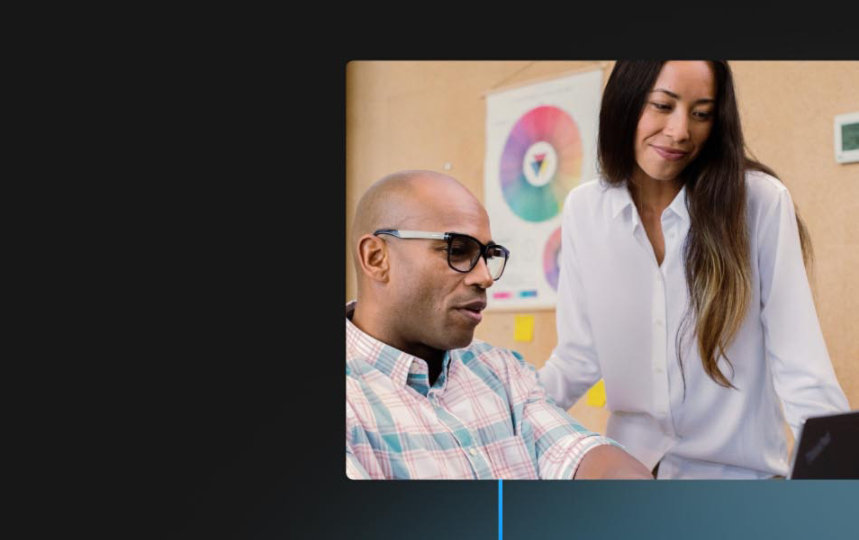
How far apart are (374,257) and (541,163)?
489 mm

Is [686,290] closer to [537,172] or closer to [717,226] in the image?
[717,226]

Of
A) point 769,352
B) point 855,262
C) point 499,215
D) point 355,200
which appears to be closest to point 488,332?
point 499,215

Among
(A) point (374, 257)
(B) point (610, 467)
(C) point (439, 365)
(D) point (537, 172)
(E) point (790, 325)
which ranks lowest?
(B) point (610, 467)

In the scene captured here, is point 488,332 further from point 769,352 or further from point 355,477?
point 769,352

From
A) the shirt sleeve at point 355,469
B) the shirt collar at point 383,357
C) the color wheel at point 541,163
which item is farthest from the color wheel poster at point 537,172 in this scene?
the shirt sleeve at point 355,469

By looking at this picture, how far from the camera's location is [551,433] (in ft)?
9.45

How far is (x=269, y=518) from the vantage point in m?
3.25

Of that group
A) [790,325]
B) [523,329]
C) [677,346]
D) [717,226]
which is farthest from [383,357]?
[790,325]

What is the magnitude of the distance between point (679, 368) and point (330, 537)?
3.57 ft

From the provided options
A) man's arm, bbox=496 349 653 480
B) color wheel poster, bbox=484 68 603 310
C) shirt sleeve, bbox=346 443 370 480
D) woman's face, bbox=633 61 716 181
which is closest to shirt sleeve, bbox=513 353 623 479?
man's arm, bbox=496 349 653 480

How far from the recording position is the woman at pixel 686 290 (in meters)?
2.84

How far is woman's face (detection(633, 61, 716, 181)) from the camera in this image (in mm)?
2855

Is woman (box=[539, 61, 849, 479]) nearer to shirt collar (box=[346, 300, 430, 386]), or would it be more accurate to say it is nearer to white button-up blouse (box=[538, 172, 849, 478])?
white button-up blouse (box=[538, 172, 849, 478])

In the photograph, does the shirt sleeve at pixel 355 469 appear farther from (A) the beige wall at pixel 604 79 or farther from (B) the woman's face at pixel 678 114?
(B) the woman's face at pixel 678 114
